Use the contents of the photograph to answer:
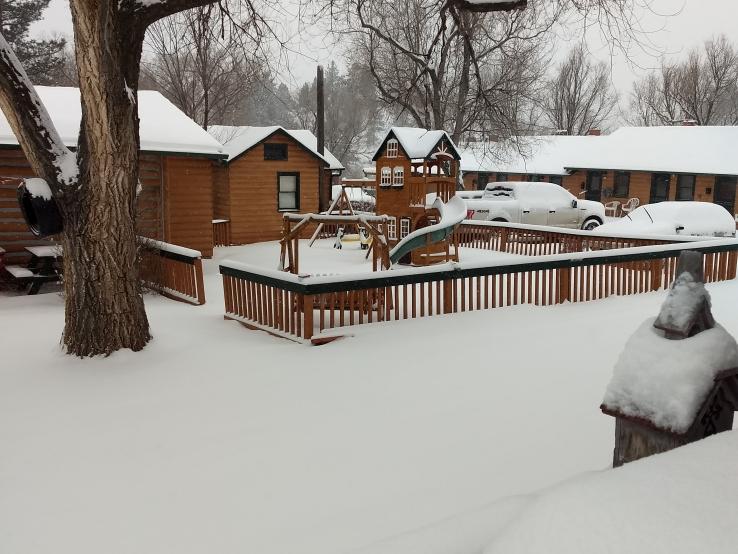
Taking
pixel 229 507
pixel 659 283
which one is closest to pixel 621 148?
pixel 659 283

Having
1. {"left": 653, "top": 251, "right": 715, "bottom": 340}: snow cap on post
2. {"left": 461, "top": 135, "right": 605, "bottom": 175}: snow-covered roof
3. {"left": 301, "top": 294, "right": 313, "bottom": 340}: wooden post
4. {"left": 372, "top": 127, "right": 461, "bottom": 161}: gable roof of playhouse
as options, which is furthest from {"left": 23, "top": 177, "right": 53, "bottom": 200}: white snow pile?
{"left": 461, "top": 135, "right": 605, "bottom": 175}: snow-covered roof

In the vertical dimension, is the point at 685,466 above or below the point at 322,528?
above

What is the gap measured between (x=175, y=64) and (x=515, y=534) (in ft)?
106

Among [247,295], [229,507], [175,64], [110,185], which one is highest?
[175,64]

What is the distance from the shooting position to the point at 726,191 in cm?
3309

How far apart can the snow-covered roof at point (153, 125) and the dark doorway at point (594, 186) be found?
1089 inches

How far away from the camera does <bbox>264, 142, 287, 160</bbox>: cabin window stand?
23994mm

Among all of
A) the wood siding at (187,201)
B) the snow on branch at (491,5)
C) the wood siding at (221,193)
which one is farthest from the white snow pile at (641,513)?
the wood siding at (221,193)

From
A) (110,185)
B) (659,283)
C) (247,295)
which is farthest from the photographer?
(659,283)

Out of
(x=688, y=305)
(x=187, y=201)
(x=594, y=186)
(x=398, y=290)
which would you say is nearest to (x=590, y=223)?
(x=594, y=186)

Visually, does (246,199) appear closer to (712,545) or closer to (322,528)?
(322,528)

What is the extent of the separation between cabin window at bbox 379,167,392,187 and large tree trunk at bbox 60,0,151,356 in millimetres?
11852

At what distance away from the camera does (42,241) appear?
15.3 meters

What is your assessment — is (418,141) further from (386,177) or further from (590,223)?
(590,223)
